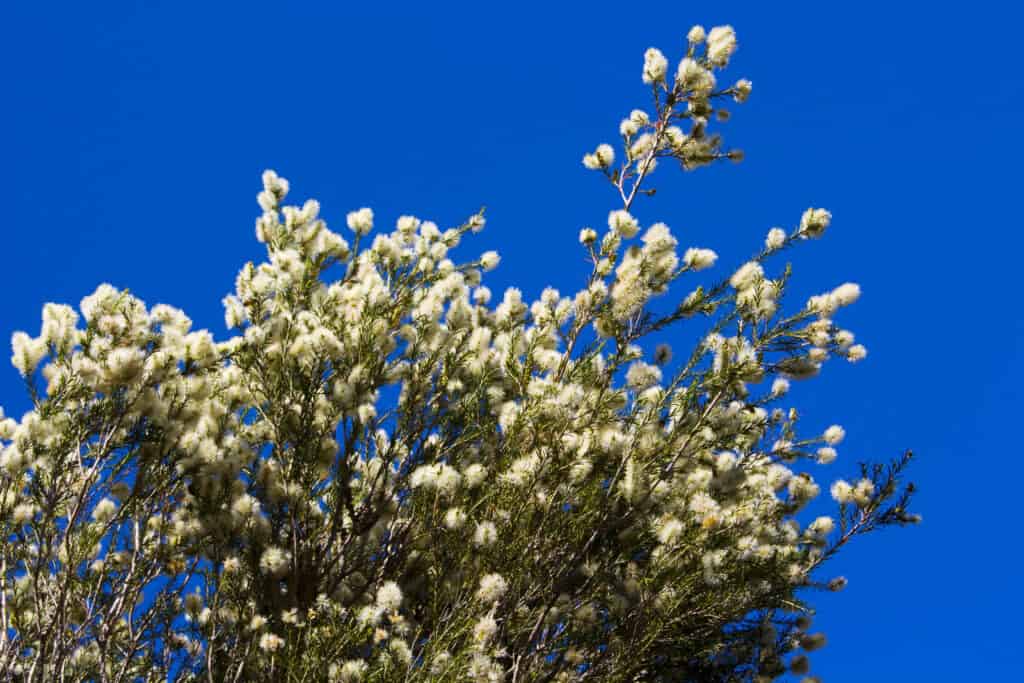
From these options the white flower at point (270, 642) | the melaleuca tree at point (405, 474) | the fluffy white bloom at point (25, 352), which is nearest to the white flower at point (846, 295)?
the melaleuca tree at point (405, 474)

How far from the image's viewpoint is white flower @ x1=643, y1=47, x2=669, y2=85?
531 cm

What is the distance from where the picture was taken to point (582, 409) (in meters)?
4.74

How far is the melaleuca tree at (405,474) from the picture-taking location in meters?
4.07

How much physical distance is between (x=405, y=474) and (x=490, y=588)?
43.0 inches

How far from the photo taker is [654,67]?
5312 mm

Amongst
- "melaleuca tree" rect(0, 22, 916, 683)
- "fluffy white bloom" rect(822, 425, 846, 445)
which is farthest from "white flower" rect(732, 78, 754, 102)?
"fluffy white bloom" rect(822, 425, 846, 445)

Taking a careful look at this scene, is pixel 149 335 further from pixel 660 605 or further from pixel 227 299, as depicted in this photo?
pixel 660 605

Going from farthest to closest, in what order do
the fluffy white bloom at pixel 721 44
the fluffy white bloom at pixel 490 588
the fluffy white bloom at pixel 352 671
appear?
1. the fluffy white bloom at pixel 721 44
2. the fluffy white bloom at pixel 490 588
3. the fluffy white bloom at pixel 352 671

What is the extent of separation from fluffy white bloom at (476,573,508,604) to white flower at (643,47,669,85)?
9.89 ft

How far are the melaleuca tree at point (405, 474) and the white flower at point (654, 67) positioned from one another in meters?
0.02

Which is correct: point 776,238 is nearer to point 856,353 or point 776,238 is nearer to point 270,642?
point 856,353

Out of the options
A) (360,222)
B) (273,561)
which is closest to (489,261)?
(360,222)

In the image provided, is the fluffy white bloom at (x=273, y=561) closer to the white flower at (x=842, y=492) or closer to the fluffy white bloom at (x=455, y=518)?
the fluffy white bloom at (x=455, y=518)

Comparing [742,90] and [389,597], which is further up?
[742,90]
